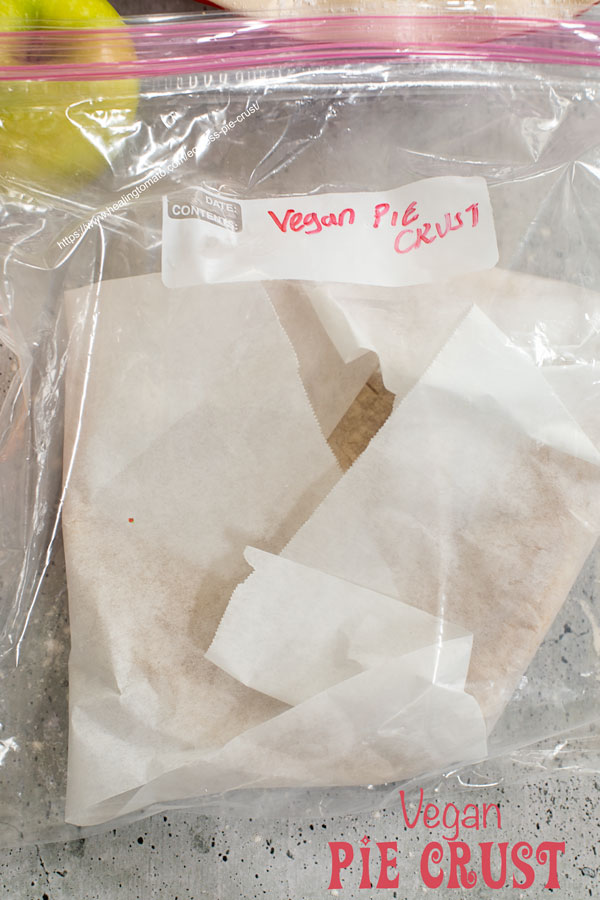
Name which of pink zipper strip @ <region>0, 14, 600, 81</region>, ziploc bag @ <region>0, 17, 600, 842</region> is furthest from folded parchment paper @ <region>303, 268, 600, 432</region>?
pink zipper strip @ <region>0, 14, 600, 81</region>

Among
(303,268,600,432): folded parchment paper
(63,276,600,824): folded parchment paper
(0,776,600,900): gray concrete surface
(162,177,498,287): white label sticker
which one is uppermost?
(162,177,498,287): white label sticker

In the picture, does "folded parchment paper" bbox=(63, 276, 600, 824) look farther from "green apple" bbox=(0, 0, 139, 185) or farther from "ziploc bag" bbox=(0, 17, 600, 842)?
"green apple" bbox=(0, 0, 139, 185)

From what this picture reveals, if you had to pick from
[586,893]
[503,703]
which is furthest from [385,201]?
[586,893]

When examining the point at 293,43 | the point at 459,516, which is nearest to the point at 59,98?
the point at 293,43

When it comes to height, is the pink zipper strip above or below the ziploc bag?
above

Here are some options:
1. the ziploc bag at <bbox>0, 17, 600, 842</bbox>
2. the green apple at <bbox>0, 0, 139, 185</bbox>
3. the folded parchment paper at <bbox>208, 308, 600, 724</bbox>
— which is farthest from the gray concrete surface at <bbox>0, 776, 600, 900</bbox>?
the green apple at <bbox>0, 0, 139, 185</bbox>

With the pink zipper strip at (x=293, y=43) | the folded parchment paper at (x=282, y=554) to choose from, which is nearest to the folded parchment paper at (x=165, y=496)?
the folded parchment paper at (x=282, y=554)

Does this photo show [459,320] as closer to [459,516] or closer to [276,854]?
[459,516]

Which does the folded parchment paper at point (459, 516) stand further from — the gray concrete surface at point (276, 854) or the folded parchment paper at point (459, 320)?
the gray concrete surface at point (276, 854)
